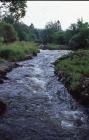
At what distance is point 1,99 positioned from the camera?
18281 millimetres

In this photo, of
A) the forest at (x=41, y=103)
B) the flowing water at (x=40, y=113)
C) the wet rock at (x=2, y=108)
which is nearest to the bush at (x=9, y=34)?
the forest at (x=41, y=103)

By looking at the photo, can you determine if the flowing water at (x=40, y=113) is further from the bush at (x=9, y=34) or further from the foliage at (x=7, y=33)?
the bush at (x=9, y=34)

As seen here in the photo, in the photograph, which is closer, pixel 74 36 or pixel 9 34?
pixel 9 34

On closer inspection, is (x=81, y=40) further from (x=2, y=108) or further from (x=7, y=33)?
(x=2, y=108)

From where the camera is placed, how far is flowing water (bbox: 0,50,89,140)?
1282 cm

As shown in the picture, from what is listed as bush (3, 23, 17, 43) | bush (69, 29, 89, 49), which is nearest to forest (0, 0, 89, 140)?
bush (3, 23, 17, 43)

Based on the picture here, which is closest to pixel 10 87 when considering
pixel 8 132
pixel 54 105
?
pixel 54 105

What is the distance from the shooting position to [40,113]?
51.6ft

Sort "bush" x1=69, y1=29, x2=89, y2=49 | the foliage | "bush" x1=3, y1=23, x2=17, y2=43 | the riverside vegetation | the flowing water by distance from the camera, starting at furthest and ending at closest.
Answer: "bush" x1=69, y1=29, x2=89, y2=49, "bush" x1=3, y1=23, x2=17, y2=43, the foliage, the riverside vegetation, the flowing water

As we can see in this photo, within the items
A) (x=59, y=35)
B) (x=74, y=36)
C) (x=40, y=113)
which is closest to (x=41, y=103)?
(x=40, y=113)

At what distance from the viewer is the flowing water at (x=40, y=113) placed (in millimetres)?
12823

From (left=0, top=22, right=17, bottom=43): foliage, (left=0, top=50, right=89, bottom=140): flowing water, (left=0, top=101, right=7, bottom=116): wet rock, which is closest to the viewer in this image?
(left=0, top=50, right=89, bottom=140): flowing water

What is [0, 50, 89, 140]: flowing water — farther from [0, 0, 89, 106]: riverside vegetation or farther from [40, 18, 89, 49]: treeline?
[40, 18, 89, 49]: treeline

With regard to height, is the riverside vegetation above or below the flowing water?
above
